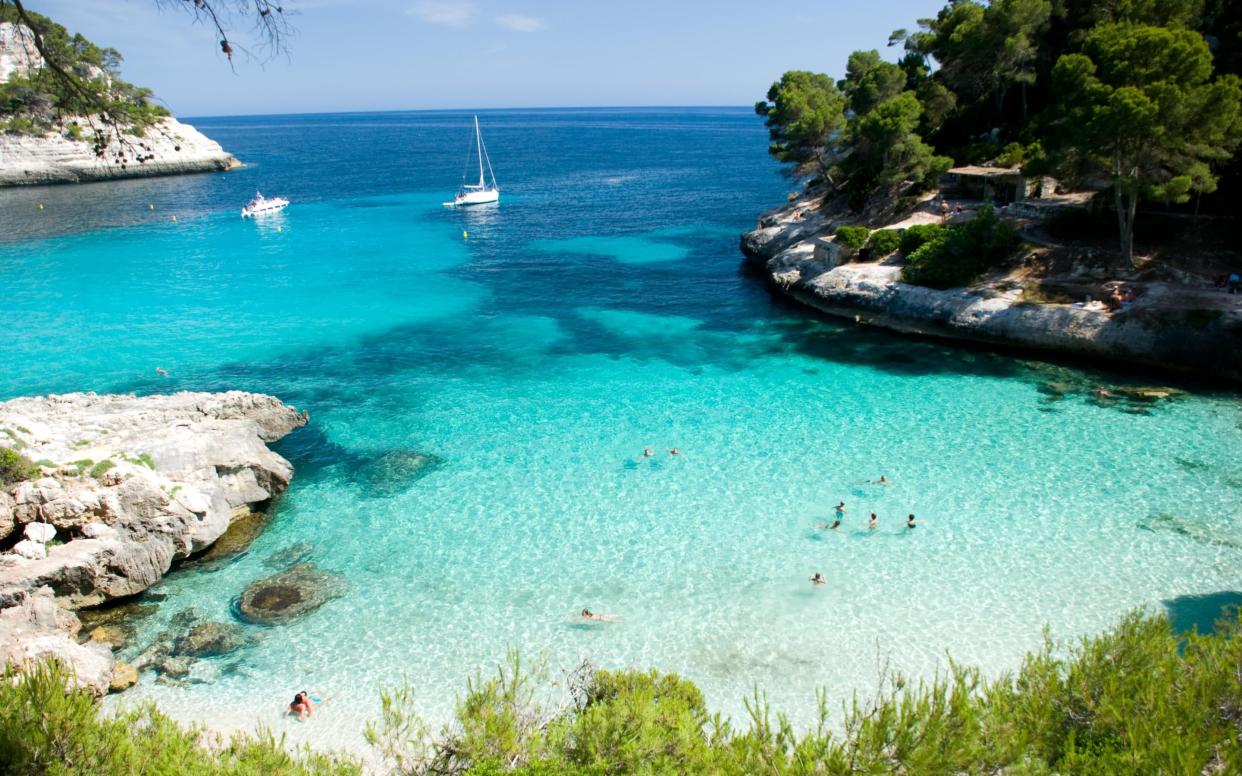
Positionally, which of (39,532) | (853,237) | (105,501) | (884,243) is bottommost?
(39,532)

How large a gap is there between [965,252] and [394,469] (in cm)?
2978

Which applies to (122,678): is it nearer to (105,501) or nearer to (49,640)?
(49,640)

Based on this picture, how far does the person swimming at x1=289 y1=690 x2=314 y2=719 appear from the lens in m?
15.6

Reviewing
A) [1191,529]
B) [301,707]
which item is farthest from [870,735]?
[1191,529]

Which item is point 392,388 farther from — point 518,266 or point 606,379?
point 518,266

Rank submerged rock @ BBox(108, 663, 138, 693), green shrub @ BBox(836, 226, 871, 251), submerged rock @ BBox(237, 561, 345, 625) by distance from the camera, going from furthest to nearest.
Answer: green shrub @ BBox(836, 226, 871, 251), submerged rock @ BBox(237, 561, 345, 625), submerged rock @ BBox(108, 663, 138, 693)

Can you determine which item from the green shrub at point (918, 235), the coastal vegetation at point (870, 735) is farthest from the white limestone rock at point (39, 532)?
the green shrub at point (918, 235)

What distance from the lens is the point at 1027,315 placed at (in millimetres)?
33312

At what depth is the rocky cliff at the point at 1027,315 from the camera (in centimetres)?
2961

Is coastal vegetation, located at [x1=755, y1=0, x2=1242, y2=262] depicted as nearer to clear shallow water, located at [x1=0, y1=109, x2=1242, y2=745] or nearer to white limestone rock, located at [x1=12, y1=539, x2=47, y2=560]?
clear shallow water, located at [x1=0, y1=109, x2=1242, y2=745]

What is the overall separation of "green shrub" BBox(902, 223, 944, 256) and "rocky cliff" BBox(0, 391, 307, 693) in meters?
33.0

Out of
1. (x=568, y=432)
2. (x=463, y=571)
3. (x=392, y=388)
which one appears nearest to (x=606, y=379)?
(x=568, y=432)

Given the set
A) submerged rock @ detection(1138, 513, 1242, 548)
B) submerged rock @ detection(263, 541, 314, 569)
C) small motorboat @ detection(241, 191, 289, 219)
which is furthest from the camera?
small motorboat @ detection(241, 191, 289, 219)

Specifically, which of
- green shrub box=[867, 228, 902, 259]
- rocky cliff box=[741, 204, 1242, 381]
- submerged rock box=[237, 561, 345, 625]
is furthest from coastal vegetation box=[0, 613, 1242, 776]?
green shrub box=[867, 228, 902, 259]
